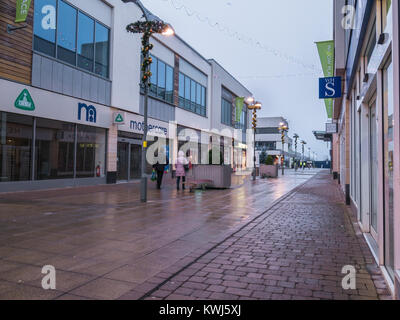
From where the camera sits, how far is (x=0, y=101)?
455 inches

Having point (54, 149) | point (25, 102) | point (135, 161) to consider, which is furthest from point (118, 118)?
point (25, 102)

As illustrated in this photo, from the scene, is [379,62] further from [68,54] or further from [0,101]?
[68,54]

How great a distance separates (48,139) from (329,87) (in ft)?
37.5

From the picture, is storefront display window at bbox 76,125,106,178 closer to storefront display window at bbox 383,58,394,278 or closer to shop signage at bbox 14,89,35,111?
shop signage at bbox 14,89,35,111

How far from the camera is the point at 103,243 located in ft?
16.8

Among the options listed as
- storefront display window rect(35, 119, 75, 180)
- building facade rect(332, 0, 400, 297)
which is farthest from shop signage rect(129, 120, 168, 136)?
building facade rect(332, 0, 400, 297)

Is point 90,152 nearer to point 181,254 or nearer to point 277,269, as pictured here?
point 181,254

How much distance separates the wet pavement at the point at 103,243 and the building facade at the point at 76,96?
171 inches

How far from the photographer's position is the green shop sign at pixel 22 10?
1158 cm

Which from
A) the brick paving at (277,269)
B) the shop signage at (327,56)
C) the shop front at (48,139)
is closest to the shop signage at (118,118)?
the shop front at (48,139)

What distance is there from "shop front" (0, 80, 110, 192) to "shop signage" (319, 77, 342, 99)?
10.8 meters
